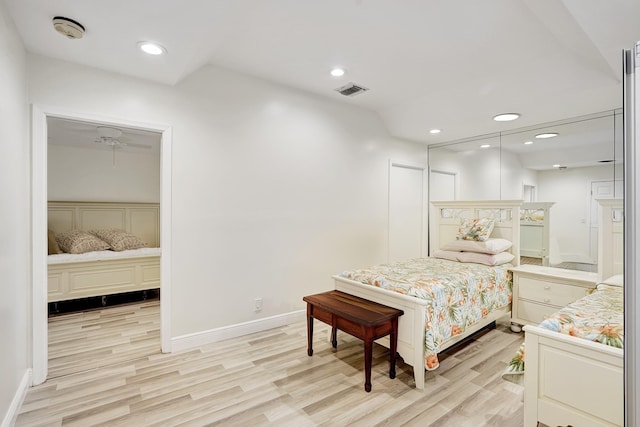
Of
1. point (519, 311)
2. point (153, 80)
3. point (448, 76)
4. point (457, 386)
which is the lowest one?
point (457, 386)

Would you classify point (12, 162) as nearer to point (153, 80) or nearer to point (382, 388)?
point (153, 80)

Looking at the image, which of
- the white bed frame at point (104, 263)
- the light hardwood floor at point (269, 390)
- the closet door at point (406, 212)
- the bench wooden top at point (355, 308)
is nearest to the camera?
the light hardwood floor at point (269, 390)

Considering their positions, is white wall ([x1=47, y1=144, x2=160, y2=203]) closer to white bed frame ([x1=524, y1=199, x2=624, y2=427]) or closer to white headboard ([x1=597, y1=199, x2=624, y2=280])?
white bed frame ([x1=524, y1=199, x2=624, y2=427])

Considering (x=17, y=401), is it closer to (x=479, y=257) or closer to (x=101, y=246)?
(x=101, y=246)

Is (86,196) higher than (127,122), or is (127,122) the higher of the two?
A: (127,122)

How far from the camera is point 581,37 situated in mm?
2344

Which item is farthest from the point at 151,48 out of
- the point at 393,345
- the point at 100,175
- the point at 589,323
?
the point at 100,175

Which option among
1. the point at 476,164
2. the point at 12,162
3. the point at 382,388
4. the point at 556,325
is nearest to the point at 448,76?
the point at 476,164

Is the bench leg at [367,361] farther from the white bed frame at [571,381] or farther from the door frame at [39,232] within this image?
the door frame at [39,232]

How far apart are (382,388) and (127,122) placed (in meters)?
2.95

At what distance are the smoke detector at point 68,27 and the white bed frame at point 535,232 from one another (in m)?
4.46

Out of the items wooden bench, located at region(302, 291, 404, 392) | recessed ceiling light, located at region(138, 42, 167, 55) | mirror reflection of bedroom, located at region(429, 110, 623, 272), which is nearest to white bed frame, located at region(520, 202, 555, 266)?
mirror reflection of bedroom, located at region(429, 110, 623, 272)

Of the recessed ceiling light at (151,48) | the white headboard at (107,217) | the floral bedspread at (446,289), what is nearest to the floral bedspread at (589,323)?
the floral bedspread at (446,289)

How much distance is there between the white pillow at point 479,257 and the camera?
3.45m
